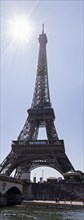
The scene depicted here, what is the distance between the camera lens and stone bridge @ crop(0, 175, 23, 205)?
49.2 m

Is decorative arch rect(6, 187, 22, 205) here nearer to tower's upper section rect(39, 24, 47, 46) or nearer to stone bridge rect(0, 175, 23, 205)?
stone bridge rect(0, 175, 23, 205)

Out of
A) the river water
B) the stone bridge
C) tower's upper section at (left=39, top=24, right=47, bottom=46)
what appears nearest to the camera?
the river water

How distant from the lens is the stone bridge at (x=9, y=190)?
49.2 meters

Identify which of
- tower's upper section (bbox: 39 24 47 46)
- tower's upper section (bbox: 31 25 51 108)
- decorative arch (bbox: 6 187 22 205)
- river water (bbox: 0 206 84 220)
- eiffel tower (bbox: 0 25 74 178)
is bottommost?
decorative arch (bbox: 6 187 22 205)

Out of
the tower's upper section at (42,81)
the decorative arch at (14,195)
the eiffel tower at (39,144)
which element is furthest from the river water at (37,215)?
the tower's upper section at (42,81)

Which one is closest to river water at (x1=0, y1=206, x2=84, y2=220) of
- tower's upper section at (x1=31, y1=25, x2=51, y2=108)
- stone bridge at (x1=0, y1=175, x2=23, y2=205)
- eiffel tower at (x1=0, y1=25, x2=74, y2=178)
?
stone bridge at (x1=0, y1=175, x2=23, y2=205)

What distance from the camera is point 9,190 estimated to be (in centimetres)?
6184

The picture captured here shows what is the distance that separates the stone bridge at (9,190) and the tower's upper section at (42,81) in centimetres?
3308

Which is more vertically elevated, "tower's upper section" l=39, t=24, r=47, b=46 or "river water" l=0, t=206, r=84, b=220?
"tower's upper section" l=39, t=24, r=47, b=46

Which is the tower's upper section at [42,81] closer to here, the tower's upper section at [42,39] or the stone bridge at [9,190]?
the tower's upper section at [42,39]

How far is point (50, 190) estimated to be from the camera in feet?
229

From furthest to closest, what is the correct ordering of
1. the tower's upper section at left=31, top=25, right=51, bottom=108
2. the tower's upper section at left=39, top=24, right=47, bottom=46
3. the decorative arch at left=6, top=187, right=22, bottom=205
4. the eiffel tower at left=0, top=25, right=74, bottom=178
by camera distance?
1. the tower's upper section at left=39, top=24, right=47, bottom=46
2. the tower's upper section at left=31, top=25, right=51, bottom=108
3. the eiffel tower at left=0, top=25, right=74, bottom=178
4. the decorative arch at left=6, top=187, right=22, bottom=205

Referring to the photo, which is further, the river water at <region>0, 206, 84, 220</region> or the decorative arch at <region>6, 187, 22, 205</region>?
the decorative arch at <region>6, 187, 22, 205</region>

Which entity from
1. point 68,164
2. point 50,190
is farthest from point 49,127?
point 50,190
